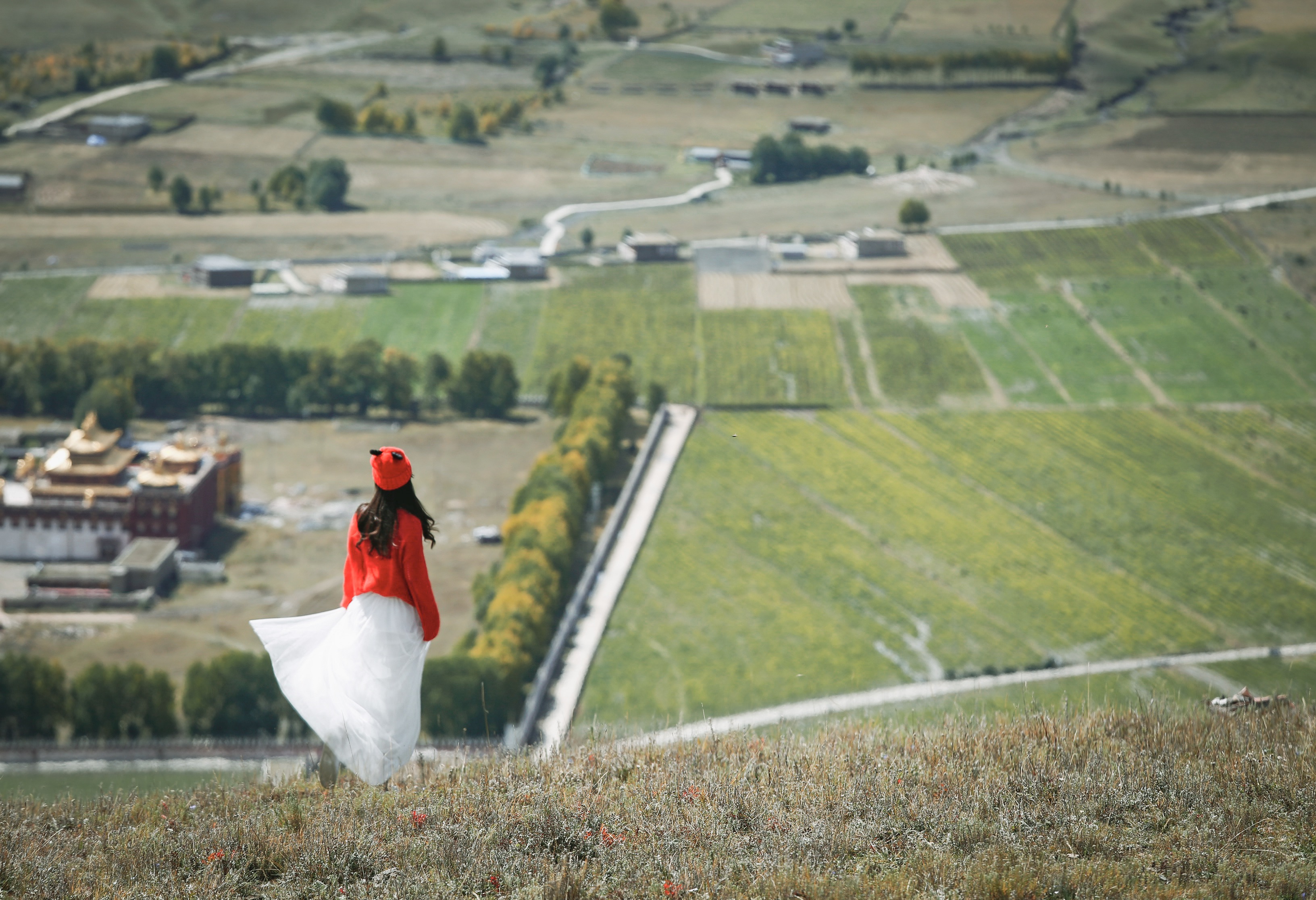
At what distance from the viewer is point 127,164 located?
4685 inches

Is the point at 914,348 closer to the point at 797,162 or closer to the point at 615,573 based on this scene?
the point at 615,573

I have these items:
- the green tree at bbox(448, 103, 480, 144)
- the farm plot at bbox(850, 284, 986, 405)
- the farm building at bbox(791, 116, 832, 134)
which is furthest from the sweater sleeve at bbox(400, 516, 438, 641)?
the farm building at bbox(791, 116, 832, 134)

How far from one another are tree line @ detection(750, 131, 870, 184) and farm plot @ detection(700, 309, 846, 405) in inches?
1190

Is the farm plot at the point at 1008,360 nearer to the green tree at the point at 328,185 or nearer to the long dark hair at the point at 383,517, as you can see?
the green tree at the point at 328,185

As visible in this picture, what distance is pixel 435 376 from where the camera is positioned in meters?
86.0

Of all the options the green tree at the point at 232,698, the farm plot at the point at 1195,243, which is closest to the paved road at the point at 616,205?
the farm plot at the point at 1195,243

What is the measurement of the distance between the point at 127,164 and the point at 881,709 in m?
91.2

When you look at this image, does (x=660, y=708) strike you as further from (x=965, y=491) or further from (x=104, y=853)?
(x=104, y=853)

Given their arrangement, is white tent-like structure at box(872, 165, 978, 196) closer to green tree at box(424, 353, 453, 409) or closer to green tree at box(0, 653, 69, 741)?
green tree at box(424, 353, 453, 409)

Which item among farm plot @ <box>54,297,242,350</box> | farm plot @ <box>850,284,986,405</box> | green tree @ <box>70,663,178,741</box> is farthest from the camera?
farm plot @ <box>54,297,242,350</box>

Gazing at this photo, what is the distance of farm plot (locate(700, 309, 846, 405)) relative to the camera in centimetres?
8362

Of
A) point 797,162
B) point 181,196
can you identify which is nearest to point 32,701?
point 181,196

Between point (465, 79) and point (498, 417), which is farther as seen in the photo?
point (465, 79)

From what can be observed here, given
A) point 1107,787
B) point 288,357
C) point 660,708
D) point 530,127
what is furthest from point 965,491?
point 530,127
